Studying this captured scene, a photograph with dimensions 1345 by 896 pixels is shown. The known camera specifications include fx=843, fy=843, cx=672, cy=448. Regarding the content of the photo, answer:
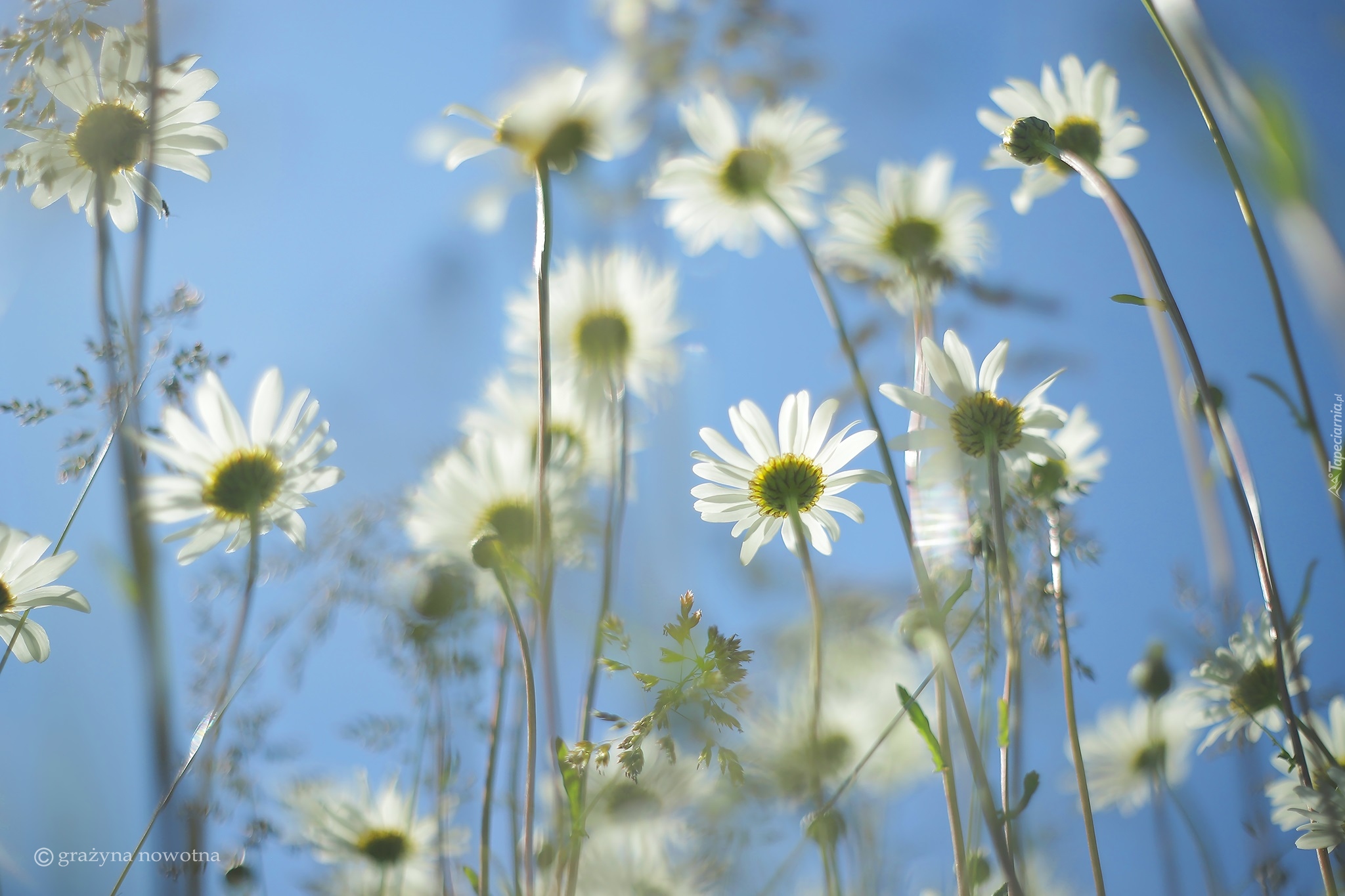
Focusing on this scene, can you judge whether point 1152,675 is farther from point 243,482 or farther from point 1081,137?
point 243,482

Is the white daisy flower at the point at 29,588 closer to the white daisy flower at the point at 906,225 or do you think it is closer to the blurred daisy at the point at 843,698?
the blurred daisy at the point at 843,698

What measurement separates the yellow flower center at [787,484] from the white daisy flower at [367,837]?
31 cm

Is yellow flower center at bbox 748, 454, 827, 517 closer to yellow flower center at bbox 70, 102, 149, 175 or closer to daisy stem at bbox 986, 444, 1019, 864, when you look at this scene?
daisy stem at bbox 986, 444, 1019, 864

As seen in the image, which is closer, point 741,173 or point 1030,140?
point 1030,140

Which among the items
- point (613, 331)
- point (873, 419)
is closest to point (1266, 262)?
point (873, 419)

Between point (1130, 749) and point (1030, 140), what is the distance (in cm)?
63

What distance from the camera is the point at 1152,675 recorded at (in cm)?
73

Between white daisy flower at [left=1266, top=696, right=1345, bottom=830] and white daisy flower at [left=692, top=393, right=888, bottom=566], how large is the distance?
26 cm

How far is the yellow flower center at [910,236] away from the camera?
742mm

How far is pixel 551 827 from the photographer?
0.46m

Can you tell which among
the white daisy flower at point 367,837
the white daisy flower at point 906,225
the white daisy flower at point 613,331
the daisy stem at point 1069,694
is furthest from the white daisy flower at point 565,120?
the white daisy flower at point 367,837

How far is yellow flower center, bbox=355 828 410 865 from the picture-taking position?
2.20 ft

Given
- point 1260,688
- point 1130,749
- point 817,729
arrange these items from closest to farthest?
point 817,729 < point 1260,688 < point 1130,749

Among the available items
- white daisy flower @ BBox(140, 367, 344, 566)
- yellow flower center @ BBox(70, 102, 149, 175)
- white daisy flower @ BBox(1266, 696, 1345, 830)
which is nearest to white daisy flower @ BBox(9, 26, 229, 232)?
yellow flower center @ BBox(70, 102, 149, 175)
